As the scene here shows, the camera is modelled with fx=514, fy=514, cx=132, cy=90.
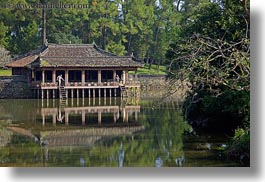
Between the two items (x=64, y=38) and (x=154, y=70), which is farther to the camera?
(x=154, y=70)

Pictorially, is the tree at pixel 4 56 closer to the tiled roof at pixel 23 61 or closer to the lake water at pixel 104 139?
the tiled roof at pixel 23 61

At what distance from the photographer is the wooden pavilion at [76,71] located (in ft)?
78.3

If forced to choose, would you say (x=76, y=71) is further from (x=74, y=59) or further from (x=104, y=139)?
(x=104, y=139)

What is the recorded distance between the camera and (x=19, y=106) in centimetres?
2016

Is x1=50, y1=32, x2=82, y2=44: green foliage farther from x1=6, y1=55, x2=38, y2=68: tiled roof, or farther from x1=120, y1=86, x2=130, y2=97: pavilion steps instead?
x1=120, y1=86, x2=130, y2=97: pavilion steps

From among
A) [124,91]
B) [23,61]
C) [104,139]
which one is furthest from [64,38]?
[104,139]

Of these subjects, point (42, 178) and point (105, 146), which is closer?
point (42, 178)

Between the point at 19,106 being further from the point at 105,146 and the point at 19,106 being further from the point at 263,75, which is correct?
the point at 263,75

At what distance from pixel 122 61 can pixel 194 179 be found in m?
18.3

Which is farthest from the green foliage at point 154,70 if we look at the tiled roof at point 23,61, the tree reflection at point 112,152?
the tree reflection at point 112,152

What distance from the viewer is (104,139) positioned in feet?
37.7

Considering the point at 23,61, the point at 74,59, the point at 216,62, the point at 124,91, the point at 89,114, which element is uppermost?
the point at 74,59

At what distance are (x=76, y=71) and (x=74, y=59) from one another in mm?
751

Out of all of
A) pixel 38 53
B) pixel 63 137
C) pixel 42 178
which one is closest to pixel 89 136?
pixel 63 137
